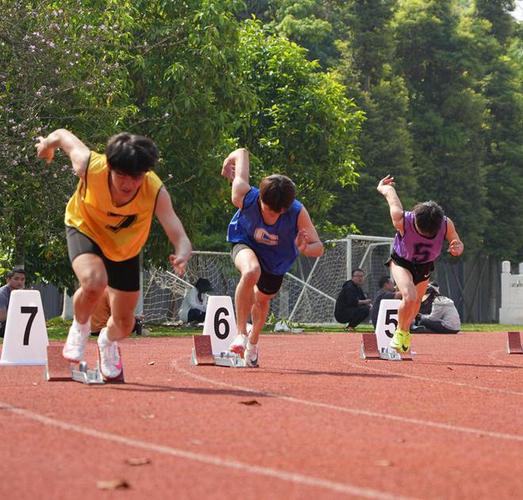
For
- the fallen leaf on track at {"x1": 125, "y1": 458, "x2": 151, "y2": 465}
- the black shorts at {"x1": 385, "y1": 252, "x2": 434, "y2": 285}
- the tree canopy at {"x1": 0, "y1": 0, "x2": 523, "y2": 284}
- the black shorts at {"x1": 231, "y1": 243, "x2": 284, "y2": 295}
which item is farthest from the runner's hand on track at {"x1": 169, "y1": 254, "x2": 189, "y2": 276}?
the tree canopy at {"x1": 0, "y1": 0, "x2": 523, "y2": 284}

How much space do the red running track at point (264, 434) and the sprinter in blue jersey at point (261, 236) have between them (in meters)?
0.64

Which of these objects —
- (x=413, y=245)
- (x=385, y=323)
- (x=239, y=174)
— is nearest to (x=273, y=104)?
(x=385, y=323)

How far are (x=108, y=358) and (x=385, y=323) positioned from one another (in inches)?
226

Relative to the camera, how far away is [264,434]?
7.25 m

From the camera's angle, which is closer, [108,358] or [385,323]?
[108,358]

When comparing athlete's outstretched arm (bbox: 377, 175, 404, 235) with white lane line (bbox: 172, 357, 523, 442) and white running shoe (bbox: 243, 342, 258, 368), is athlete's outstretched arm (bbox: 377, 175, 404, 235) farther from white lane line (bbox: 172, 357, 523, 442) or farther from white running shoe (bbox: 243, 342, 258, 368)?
white lane line (bbox: 172, 357, 523, 442)

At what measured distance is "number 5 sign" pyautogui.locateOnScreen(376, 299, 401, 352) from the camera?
15164 millimetres

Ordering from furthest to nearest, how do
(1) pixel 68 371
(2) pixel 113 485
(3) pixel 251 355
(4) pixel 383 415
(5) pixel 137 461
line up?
1. (3) pixel 251 355
2. (1) pixel 68 371
3. (4) pixel 383 415
4. (5) pixel 137 461
5. (2) pixel 113 485

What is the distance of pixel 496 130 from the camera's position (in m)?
49.5

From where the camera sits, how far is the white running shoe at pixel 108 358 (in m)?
10.2

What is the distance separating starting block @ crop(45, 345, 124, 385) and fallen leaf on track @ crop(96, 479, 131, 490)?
177 inches

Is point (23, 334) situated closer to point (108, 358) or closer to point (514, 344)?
point (108, 358)

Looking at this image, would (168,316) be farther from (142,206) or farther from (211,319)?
(142,206)

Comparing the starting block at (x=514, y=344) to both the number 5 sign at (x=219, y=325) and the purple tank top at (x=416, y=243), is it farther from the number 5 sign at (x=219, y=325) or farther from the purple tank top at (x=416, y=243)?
the number 5 sign at (x=219, y=325)
